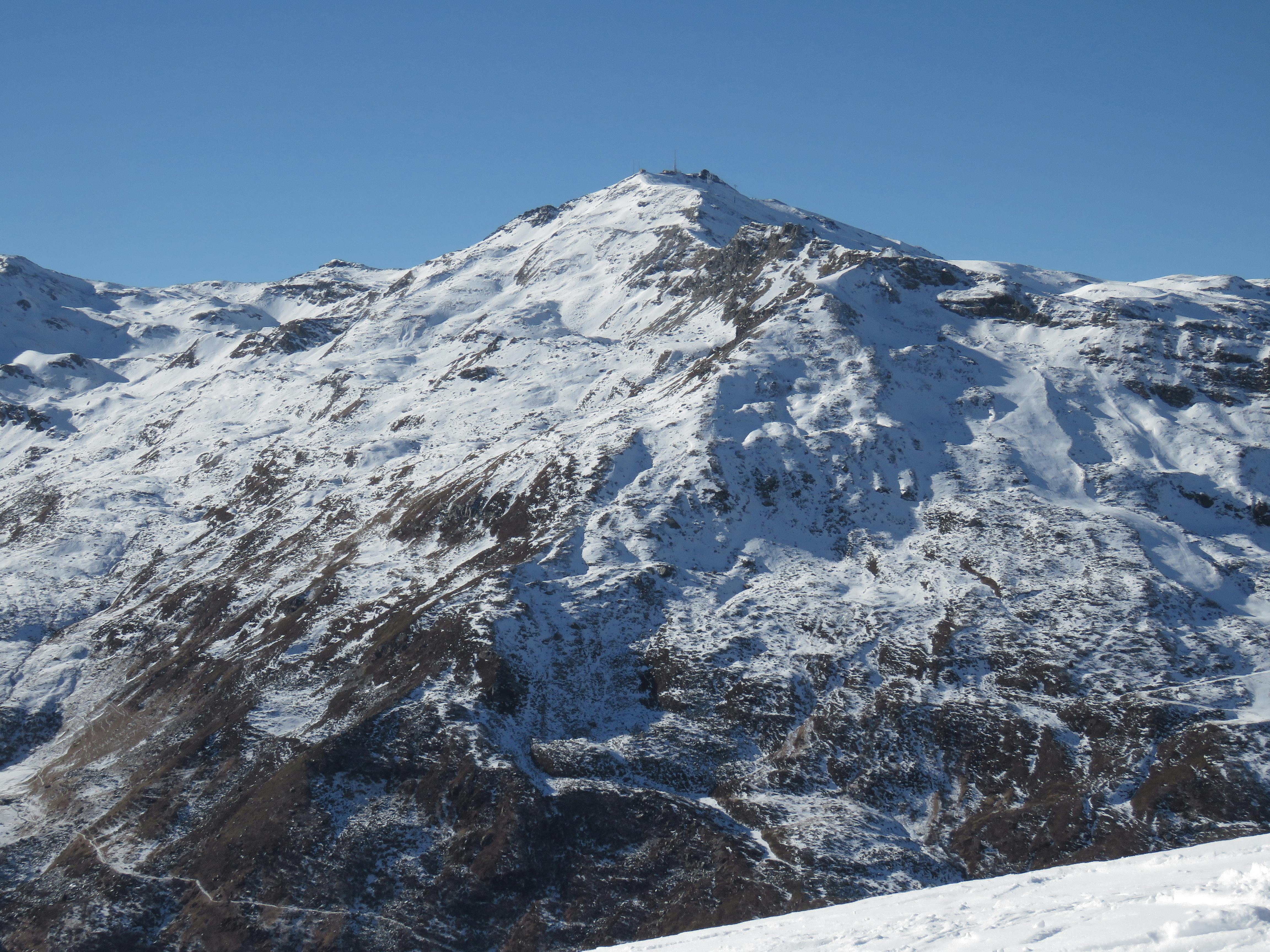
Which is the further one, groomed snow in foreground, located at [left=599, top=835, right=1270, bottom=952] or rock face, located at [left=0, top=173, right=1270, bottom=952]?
rock face, located at [left=0, top=173, right=1270, bottom=952]

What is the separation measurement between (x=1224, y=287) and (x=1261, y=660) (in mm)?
129158

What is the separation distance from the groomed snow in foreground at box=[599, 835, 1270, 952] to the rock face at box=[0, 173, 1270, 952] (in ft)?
61.2

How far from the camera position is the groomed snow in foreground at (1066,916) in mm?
11688

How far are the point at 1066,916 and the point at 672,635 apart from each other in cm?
3559

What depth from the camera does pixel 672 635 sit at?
→ 160ft

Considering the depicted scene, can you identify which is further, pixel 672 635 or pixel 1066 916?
pixel 672 635

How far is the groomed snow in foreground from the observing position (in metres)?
11.7

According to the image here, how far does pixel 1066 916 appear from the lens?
13.6m

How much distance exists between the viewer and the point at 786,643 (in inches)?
1871

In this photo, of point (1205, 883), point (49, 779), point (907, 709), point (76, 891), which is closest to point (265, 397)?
point (49, 779)

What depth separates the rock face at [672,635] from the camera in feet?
121

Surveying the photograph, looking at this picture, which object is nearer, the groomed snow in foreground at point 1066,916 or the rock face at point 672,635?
the groomed snow in foreground at point 1066,916

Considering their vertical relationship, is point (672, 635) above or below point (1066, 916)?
above

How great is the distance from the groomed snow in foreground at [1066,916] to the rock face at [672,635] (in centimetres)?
1864
